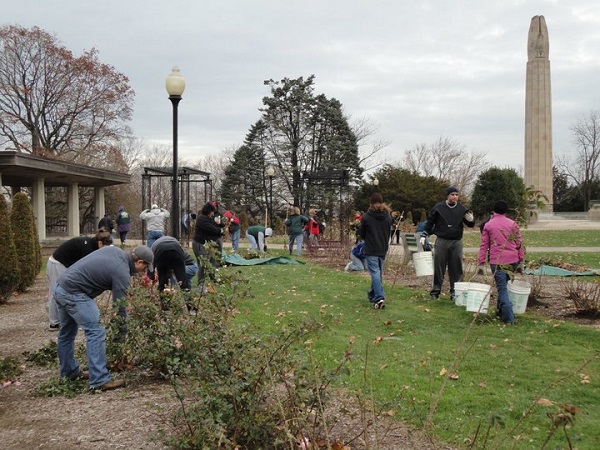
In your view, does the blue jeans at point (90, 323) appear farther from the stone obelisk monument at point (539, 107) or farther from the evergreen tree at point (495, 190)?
the stone obelisk monument at point (539, 107)

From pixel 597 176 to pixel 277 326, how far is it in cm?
7437

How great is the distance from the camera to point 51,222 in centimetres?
3941

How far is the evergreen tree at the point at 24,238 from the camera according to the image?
1211cm

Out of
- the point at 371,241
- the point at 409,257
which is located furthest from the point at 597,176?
the point at 371,241

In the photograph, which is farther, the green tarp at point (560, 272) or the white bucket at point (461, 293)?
the green tarp at point (560, 272)

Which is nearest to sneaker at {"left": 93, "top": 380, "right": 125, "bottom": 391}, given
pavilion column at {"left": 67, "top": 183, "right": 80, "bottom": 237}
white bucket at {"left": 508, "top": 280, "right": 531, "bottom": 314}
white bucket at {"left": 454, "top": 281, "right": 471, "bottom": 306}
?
white bucket at {"left": 454, "top": 281, "right": 471, "bottom": 306}

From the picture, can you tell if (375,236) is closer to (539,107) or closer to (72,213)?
(72,213)

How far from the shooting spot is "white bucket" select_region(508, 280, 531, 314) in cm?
759

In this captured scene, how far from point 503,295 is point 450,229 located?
165 cm

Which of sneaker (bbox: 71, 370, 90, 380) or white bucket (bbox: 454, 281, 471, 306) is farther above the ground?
white bucket (bbox: 454, 281, 471, 306)

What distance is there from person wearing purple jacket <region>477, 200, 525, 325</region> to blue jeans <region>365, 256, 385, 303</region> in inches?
64.1

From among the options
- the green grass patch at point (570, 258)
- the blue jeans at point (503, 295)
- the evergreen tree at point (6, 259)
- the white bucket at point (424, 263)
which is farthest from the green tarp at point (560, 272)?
the evergreen tree at point (6, 259)

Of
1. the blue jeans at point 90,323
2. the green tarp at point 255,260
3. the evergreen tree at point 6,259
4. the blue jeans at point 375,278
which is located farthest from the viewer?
the green tarp at point 255,260

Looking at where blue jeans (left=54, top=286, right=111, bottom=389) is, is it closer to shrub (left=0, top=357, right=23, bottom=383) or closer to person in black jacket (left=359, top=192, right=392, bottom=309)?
shrub (left=0, top=357, right=23, bottom=383)
